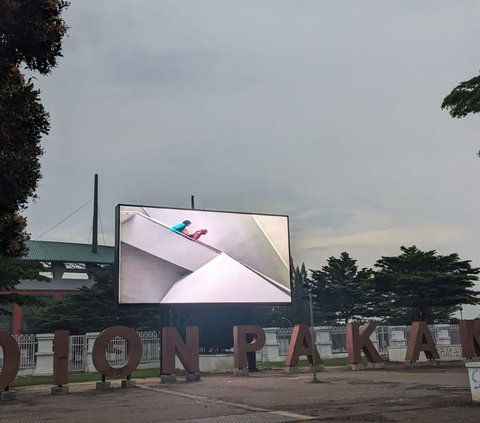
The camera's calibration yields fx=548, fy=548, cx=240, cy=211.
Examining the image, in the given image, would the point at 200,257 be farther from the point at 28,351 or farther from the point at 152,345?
the point at 28,351

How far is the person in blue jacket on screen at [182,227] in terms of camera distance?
93.1ft

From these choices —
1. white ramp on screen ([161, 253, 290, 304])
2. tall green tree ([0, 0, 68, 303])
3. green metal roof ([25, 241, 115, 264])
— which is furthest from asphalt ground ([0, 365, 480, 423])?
green metal roof ([25, 241, 115, 264])

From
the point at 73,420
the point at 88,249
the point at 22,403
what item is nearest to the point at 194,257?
the point at 22,403

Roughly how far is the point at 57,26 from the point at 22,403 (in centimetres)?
1306

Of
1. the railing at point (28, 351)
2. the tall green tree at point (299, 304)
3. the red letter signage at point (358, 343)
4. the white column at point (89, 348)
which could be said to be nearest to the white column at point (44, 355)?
the railing at point (28, 351)

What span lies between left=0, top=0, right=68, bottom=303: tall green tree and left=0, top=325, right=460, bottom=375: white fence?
2265cm

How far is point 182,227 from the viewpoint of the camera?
93.9ft

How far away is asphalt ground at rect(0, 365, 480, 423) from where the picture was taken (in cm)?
1248

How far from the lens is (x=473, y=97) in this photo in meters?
17.2

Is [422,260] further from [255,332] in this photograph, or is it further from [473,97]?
[473,97]

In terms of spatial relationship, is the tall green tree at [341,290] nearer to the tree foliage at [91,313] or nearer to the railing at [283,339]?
the railing at [283,339]

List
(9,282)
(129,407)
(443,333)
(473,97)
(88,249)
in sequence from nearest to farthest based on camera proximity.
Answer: (129,407) < (473,97) < (9,282) < (443,333) < (88,249)

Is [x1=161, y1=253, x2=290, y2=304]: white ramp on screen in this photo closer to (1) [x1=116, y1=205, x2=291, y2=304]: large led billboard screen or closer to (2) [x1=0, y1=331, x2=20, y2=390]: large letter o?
(1) [x1=116, y1=205, x2=291, y2=304]: large led billboard screen

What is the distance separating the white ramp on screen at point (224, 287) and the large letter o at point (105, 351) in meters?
4.59
